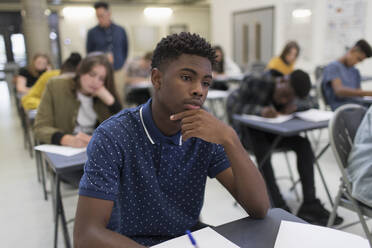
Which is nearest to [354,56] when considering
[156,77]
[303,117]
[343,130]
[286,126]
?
[303,117]

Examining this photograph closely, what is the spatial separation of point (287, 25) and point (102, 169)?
6768 mm

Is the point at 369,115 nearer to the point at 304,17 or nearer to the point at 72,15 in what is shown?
the point at 304,17

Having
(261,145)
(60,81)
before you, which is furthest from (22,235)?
(261,145)

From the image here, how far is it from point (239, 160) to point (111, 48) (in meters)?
3.52

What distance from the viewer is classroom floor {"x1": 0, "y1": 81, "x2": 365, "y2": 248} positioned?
6.90ft

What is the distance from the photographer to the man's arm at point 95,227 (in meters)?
0.79

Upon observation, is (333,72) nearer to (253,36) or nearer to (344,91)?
(344,91)

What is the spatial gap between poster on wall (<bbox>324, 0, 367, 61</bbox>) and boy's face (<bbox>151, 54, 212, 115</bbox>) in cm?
551

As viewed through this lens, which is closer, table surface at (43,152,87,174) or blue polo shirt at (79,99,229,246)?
blue polo shirt at (79,99,229,246)

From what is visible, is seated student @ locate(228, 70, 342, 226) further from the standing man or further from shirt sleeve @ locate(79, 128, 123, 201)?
the standing man

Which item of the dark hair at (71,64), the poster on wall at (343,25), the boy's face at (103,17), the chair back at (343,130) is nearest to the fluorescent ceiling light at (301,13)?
the poster on wall at (343,25)

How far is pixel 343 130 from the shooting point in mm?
1656

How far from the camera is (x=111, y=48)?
163 inches

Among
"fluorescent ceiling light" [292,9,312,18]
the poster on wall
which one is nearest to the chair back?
the poster on wall
